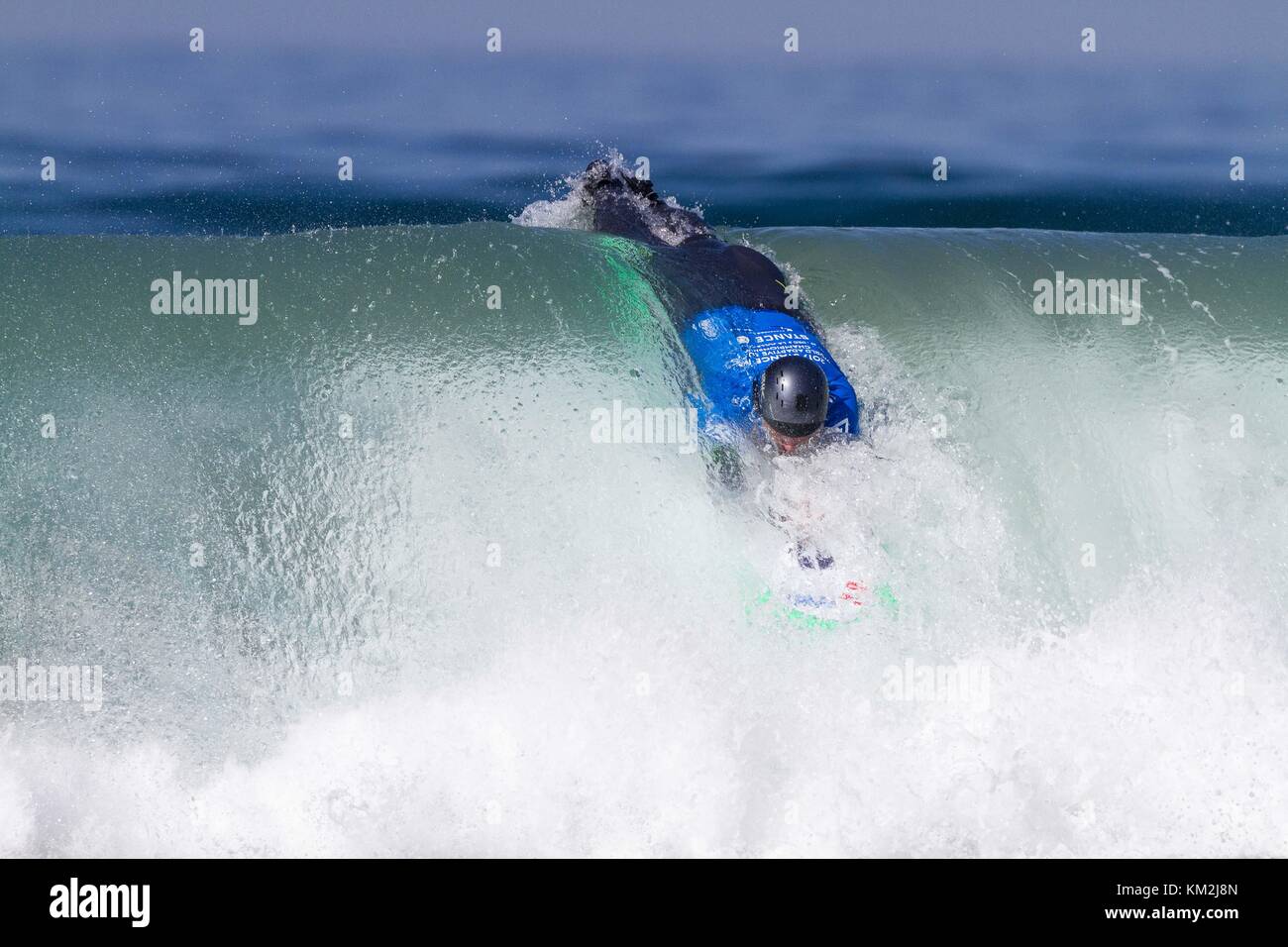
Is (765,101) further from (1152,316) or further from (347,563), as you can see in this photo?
(347,563)

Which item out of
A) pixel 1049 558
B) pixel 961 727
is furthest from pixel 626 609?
pixel 1049 558

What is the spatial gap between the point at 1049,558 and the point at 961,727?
1.08m

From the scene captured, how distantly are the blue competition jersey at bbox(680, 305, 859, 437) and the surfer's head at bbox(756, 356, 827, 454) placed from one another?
272 mm

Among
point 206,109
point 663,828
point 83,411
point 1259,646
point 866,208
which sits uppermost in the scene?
point 206,109

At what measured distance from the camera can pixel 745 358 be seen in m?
6.55

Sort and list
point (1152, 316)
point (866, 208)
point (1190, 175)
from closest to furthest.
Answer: point (1152, 316), point (866, 208), point (1190, 175)

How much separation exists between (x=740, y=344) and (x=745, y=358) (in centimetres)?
12

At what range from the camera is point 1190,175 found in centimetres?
1160
